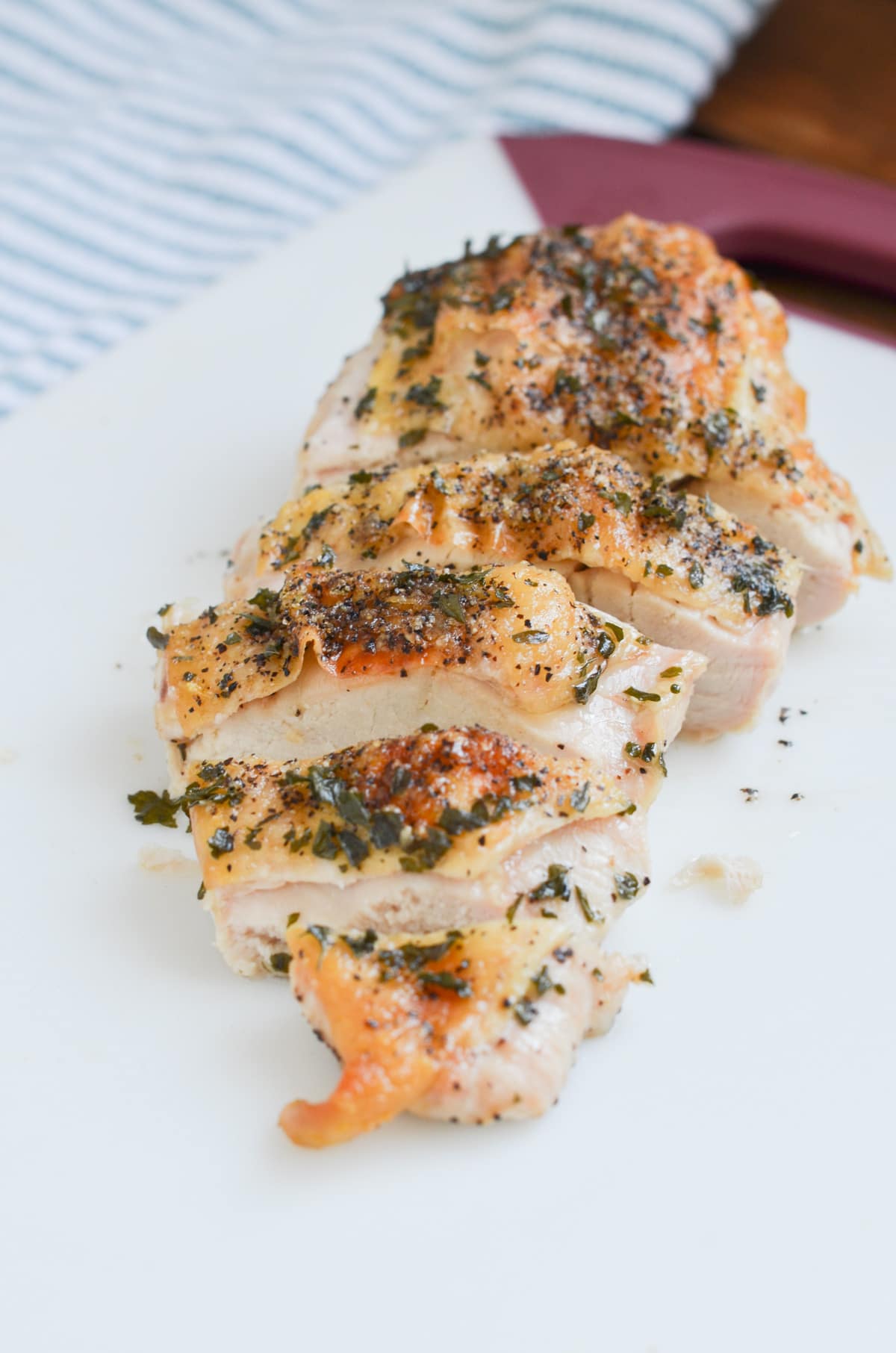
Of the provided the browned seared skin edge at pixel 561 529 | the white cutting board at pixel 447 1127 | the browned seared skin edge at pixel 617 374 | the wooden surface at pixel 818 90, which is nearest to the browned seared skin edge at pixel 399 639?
the browned seared skin edge at pixel 561 529

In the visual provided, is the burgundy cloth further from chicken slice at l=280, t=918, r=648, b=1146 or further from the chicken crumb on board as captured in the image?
chicken slice at l=280, t=918, r=648, b=1146

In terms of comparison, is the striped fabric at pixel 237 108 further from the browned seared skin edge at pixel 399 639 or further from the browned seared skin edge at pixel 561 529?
the browned seared skin edge at pixel 399 639

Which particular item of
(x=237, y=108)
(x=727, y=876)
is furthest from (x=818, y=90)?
(x=727, y=876)

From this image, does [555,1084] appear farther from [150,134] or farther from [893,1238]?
[150,134]

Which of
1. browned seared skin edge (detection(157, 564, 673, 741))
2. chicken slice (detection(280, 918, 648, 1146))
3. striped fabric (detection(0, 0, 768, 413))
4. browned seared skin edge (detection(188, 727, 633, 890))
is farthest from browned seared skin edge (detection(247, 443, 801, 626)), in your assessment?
striped fabric (detection(0, 0, 768, 413))

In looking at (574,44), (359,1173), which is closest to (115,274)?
(574,44)

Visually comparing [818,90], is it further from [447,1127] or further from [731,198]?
[447,1127]
